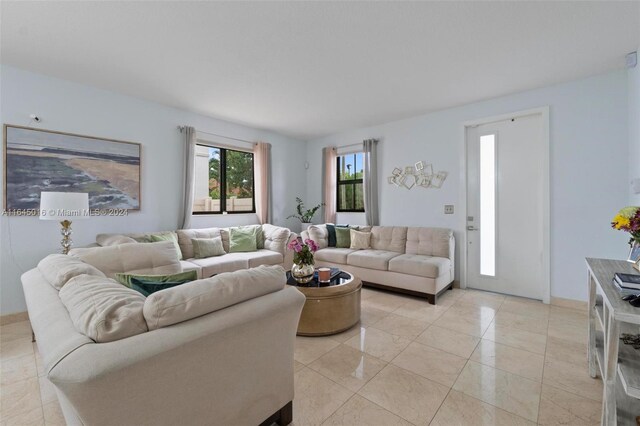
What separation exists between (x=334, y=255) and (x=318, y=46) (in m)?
2.96

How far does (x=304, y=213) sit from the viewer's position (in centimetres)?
605

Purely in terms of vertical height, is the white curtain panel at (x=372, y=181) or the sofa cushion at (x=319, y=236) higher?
the white curtain panel at (x=372, y=181)

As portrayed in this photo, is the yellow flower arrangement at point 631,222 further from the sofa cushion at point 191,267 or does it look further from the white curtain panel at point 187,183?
the white curtain panel at point 187,183

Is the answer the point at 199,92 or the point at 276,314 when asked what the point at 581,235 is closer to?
the point at 276,314

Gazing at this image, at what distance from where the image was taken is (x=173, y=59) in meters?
2.70

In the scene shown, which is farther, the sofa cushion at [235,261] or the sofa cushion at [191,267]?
the sofa cushion at [235,261]

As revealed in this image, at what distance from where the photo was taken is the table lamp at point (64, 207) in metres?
2.55

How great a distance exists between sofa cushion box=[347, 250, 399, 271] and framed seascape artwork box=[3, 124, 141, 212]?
10.4ft

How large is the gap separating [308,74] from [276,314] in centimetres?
262

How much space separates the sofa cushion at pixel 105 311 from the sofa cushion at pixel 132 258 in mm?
1346

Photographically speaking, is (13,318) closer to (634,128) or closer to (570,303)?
(570,303)

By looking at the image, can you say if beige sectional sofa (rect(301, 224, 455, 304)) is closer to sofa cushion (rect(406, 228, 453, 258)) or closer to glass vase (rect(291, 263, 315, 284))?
sofa cushion (rect(406, 228, 453, 258))

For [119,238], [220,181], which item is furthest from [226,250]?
[119,238]

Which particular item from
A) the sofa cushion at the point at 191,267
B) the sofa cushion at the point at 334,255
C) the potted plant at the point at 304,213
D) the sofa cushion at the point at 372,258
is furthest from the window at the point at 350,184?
the sofa cushion at the point at 191,267
